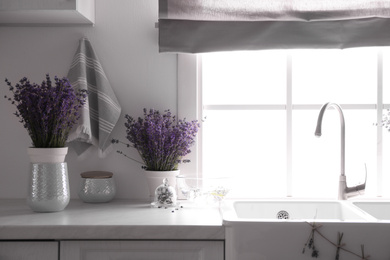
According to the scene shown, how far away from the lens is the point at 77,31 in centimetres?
222

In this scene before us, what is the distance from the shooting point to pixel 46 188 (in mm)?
1824

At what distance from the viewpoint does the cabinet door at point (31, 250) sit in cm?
163

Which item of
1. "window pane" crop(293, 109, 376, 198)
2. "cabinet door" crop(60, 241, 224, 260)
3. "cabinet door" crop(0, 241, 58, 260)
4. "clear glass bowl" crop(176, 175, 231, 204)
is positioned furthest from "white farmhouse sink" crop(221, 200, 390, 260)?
"window pane" crop(293, 109, 376, 198)

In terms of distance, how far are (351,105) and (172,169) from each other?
0.91 metres

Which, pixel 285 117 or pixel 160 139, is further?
pixel 285 117

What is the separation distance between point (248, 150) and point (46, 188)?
101 centimetres

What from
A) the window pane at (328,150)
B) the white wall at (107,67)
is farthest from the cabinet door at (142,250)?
the window pane at (328,150)

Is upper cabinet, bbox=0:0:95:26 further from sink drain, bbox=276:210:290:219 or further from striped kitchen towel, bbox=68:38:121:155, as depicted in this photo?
sink drain, bbox=276:210:290:219

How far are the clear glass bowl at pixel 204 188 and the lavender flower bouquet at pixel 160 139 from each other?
111 millimetres

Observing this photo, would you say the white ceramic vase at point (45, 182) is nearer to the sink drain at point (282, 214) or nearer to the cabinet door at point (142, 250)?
the cabinet door at point (142, 250)

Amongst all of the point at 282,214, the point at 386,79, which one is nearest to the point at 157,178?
the point at 282,214

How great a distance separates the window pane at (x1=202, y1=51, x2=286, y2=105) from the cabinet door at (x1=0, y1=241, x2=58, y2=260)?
103 cm

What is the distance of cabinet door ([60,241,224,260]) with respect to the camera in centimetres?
163

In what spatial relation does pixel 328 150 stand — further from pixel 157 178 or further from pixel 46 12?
pixel 46 12
